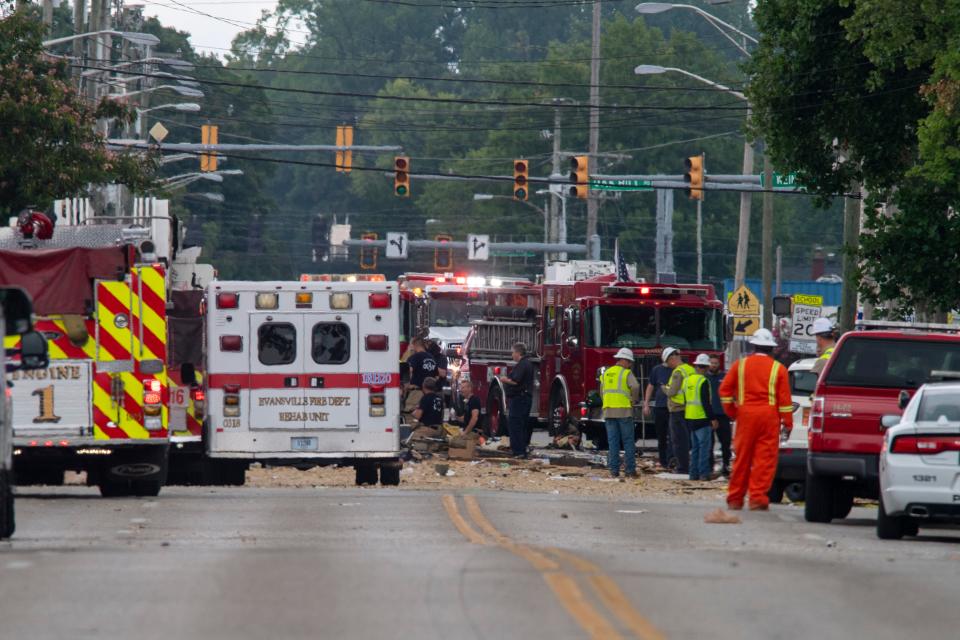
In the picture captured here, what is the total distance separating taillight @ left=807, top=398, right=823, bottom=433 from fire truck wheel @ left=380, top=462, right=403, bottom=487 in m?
7.18

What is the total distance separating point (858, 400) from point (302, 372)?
25.7 feet

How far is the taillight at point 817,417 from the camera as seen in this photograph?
730 inches

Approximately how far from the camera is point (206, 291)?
2394 cm

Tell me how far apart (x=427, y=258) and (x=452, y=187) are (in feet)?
27.4

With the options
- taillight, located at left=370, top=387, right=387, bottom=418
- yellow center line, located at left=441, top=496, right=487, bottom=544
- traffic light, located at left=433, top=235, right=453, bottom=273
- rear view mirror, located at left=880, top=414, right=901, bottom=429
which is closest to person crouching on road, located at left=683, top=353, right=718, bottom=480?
taillight, located at left=370, top=387, right=387, bottom=418

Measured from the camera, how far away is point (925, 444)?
1650 centimetres

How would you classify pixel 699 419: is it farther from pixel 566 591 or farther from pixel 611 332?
pixel 566 591

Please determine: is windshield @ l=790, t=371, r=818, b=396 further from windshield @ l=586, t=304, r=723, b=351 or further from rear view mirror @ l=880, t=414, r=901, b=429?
windshield @ l=586, t=304, r=723, b=351

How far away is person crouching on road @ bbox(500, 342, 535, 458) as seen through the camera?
30.6 meters

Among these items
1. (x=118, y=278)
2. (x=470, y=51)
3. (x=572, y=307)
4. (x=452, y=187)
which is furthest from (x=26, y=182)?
(x=470, y=51)

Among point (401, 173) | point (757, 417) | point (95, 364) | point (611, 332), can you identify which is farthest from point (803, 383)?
point (401, 173)

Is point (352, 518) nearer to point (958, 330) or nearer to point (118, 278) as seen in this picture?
point (118, 278)

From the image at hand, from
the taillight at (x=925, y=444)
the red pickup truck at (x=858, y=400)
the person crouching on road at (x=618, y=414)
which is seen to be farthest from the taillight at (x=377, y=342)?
the taillight at (x=925, y=444)

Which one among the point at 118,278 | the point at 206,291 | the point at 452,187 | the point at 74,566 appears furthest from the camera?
the point at 452,187
